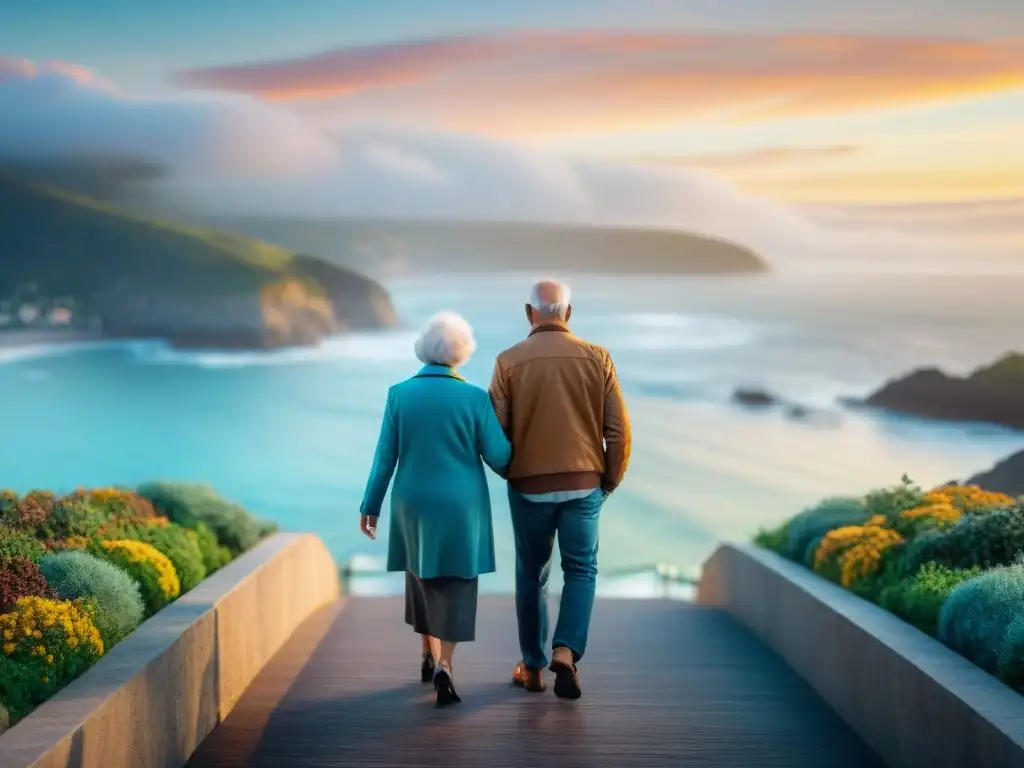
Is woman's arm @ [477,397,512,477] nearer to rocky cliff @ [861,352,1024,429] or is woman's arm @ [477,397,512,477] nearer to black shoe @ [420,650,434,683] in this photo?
black shoe @ [420,650,434,683]

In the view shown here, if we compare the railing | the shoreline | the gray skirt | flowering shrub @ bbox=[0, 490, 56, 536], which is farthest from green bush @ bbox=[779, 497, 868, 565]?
the shoreline

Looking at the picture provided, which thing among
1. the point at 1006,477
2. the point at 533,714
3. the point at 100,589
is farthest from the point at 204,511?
the point at 1006,477

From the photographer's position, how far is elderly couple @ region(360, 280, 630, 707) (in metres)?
5.40

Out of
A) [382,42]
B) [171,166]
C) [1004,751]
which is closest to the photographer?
[1004,751]

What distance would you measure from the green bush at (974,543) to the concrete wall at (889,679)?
1.29 ft

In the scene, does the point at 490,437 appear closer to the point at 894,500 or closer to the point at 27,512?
the point at 27,512

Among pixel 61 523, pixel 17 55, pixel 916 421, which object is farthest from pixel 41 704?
pixel 916 421

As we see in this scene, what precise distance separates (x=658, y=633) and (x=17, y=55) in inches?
622

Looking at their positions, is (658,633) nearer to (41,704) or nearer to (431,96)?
(41,704)

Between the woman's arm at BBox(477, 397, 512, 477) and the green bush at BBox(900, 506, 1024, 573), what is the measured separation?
1997 millimetres

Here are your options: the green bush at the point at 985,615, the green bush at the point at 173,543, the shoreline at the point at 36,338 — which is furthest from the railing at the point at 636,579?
the shoreline at the point at 36,338

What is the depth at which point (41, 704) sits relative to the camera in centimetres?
406

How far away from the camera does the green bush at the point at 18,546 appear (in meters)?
5.20

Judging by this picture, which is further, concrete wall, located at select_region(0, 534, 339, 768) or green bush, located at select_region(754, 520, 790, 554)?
green bush, located at select_region(754, 520, 790, 554)
